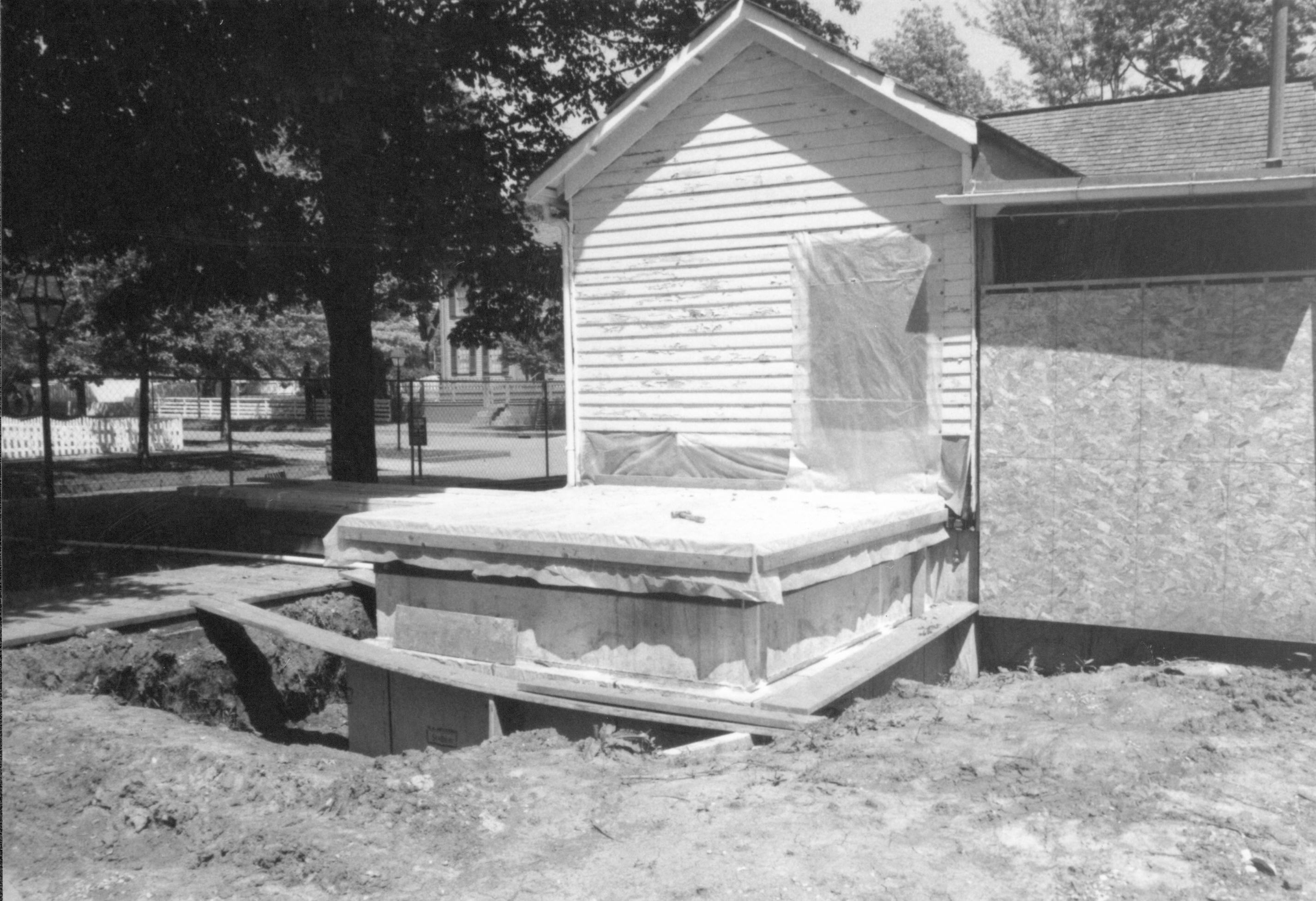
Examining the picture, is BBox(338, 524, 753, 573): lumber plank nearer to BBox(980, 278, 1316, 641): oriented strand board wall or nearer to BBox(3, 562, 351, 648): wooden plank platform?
BBox(3, 562, 351, 648): wooden plank platform

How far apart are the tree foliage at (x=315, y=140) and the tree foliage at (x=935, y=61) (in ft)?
64.6

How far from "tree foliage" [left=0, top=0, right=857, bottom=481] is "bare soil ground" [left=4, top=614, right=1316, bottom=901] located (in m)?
6.98

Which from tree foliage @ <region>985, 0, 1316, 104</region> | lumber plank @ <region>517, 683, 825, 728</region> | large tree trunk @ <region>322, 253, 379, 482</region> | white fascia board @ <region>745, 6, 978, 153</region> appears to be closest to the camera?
lumber plank @ <region>517, 683, 825, 728</region>

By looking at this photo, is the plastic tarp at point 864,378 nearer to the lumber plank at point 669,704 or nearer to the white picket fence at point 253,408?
the lumber plank at point 669,704

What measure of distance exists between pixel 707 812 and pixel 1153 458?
5.48m

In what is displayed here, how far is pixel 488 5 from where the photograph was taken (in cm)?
1752

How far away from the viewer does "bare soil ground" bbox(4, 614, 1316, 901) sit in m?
4.80

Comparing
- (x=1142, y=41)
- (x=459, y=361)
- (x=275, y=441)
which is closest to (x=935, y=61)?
(x=1142, y=41)

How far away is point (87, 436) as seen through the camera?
2956cm

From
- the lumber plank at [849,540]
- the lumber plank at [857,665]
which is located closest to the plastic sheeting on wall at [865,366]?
the lumber plank at [849,540]

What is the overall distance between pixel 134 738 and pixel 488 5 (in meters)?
13.8

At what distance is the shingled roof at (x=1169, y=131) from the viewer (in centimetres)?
1293

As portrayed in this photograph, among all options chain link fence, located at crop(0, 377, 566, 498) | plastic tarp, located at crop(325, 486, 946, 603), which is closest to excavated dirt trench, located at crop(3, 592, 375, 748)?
plastic tarp, located at crop(325, 486, 946, 603)

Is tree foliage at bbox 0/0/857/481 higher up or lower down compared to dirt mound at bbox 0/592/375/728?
higher up
